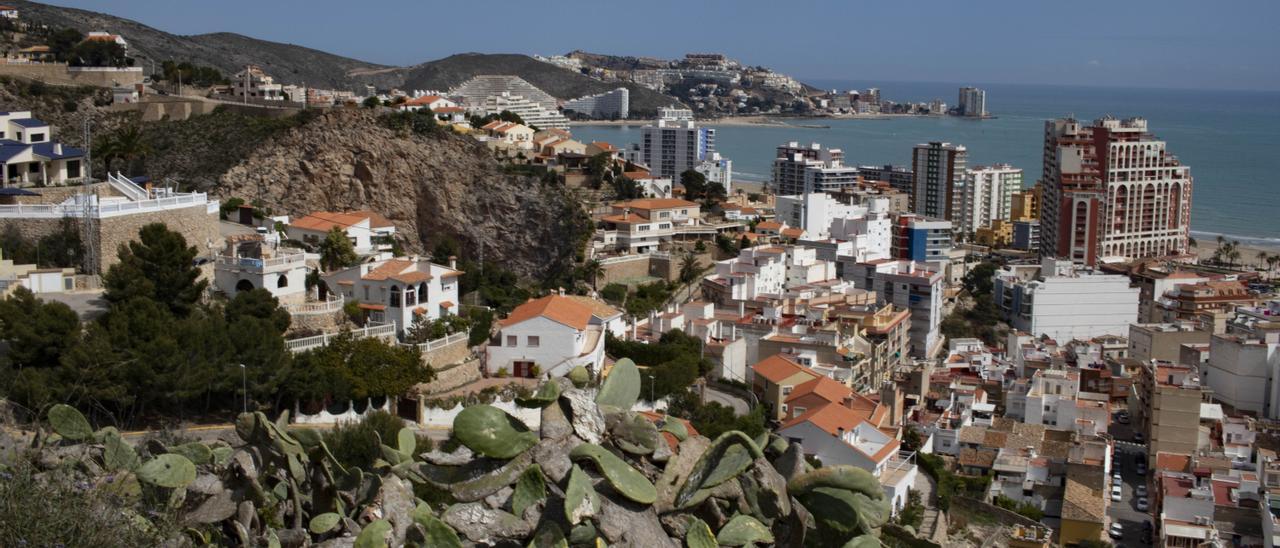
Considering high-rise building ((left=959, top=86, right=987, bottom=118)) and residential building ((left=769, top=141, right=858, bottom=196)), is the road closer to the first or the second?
residential building ((left=769, top=141, right=858, bottom=196))

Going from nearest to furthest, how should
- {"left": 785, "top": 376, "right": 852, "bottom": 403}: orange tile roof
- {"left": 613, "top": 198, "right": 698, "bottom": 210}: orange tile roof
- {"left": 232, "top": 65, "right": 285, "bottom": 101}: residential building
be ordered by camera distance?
{"left": 785, "top": 376, "right": 852, "bottom": 403}: orange tile roof → {"left": 613, "top": 198, "right": 698, "bottom": 210}: orange tile roof → {"left": 232, "top": 65, "right": 285, "bottom": 101}: residential building

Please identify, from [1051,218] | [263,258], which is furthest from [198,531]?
[1051,218]

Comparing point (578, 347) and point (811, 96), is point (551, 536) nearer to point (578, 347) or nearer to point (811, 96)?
point (578, 347)

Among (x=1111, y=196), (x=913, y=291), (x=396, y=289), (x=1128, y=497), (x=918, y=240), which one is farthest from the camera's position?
(x=1111, y=196)

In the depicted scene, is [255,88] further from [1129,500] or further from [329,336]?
[1129,500]

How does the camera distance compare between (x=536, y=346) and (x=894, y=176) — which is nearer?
(x=536, y=346)

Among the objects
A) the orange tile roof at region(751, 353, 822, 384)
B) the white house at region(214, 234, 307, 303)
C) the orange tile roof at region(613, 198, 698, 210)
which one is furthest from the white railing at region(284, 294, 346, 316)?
the orange tile roof at region(613, 198, 698, 210)

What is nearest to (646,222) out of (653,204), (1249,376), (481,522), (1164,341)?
(653,204)

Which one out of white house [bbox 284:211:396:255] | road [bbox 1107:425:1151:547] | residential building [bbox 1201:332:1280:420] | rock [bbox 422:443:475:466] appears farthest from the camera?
residential building [bbox 1201:332:1280:420]
